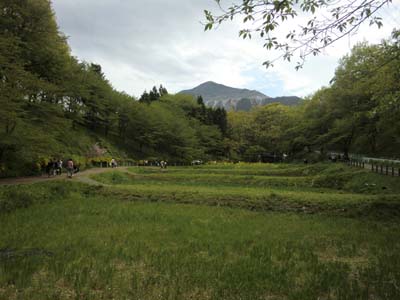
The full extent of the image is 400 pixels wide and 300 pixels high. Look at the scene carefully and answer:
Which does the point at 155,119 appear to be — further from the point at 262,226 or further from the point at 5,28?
the point at 262,226

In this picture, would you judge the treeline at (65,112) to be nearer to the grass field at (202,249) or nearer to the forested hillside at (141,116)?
the forested hillside at (141,116)

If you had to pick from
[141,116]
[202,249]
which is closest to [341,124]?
[202,249]

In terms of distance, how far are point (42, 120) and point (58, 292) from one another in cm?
2235

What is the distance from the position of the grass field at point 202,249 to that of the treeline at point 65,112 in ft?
22.3

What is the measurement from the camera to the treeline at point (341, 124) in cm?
2352

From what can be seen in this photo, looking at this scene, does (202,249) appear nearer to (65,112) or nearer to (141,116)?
(65,112)

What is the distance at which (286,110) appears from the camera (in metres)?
72.7

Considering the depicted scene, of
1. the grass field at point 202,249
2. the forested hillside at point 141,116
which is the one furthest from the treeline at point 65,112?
the grass field at point 202,249

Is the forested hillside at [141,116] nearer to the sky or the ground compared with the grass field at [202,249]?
nearer to the sky

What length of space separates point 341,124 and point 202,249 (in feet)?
106

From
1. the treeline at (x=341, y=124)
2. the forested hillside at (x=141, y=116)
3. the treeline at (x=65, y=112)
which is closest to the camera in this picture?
the forested hillside at (x=141, y=116)

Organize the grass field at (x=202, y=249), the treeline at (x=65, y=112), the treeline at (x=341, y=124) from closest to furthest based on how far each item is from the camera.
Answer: the grass field at (x=202, y=249) → the treeline at (x=65, y=112) → the treeline at (x=341, y=124)

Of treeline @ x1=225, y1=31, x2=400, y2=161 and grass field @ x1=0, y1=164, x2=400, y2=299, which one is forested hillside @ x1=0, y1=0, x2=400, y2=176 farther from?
grass field @ x1=0, y1=164, x2=400, y2=299

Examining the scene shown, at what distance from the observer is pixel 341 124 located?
1294 inches
